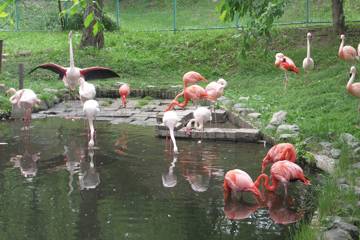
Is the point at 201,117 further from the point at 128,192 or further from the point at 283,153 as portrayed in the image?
the point at 128,192

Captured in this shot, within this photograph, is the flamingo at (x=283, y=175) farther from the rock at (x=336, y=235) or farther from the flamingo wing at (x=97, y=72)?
the flamingo wing at (x=97, y=72)

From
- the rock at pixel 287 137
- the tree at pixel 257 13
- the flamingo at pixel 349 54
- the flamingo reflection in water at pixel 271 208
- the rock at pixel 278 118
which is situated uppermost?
the tree at pixel 257 13

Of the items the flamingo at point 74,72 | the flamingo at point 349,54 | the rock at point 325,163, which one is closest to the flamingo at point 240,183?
the rock at point 325,163

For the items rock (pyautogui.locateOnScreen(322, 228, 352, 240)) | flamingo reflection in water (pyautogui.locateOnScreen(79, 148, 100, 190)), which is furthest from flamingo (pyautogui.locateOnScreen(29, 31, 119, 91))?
rock (pyautogui.locateOnScreen(322, 228, 352, 240))

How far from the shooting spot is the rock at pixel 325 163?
300 inches

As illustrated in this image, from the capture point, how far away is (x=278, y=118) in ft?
33.2

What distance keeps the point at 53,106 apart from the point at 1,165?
209 inches

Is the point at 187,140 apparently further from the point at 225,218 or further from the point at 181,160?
the point at 225,218

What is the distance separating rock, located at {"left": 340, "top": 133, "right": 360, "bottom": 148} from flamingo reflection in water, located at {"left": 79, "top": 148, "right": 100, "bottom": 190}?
3087mm

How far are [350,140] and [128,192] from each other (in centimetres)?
295

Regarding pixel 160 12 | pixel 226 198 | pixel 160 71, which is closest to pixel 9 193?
pixel 226 198

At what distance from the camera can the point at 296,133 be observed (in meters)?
9.21

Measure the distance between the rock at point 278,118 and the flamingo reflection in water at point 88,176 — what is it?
9.53ft

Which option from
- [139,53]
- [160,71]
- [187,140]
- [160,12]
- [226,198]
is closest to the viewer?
[226,198]
